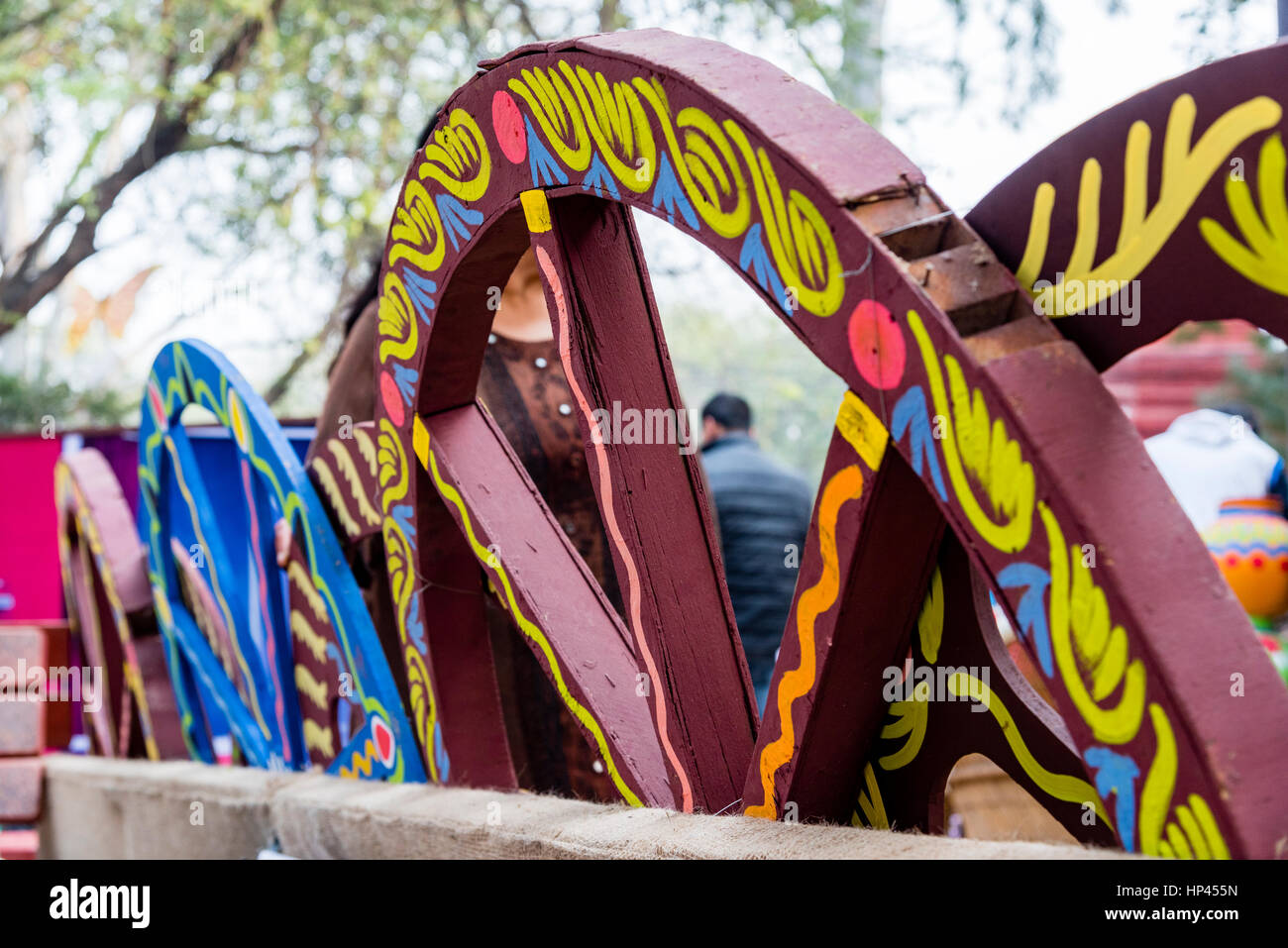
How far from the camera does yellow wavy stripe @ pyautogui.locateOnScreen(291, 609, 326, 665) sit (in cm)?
218

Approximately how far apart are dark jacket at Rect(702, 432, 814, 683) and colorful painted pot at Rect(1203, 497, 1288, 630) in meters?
1.30

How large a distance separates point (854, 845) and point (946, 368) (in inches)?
18.4

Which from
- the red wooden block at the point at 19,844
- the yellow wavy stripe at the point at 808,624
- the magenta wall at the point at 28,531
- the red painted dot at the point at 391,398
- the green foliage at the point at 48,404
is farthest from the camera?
the green foliage at the point at 48,404

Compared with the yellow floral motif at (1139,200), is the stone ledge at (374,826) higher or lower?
lower

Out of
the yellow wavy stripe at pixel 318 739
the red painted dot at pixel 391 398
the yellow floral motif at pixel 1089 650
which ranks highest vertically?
the red painted dot at pixel 391 398

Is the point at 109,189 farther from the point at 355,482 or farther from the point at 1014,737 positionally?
the point at 1014,737

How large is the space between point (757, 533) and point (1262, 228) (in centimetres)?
291

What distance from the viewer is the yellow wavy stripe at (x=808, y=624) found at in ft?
3.72

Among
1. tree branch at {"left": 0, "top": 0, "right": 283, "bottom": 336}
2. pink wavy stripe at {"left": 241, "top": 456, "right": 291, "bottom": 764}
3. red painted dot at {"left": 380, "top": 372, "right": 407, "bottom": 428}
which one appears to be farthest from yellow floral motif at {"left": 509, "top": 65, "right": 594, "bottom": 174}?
tree branch at {"left": 0, "top": 0, "right": 283, "bottom": 336}

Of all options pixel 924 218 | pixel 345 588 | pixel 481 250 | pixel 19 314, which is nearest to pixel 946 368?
pixel 924 218

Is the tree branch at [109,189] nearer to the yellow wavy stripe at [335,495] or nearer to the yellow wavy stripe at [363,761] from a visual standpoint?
the yellow wavy stripe at [335,495]

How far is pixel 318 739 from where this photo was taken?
227cm

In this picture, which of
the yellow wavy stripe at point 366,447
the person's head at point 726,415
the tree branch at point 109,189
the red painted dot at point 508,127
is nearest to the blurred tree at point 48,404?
the tree branch at point 109,189
